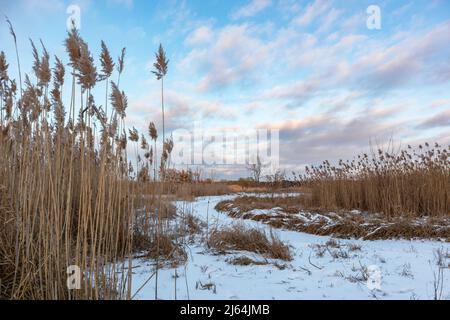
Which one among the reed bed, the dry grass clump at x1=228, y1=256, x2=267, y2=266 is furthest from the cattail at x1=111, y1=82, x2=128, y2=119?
the dry grass clump at x1=228, y1=256, x2=267, y2=266

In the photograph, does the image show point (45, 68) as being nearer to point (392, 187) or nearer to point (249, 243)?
point (249, 243)

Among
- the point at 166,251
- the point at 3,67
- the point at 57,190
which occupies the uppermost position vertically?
the point at 3,67

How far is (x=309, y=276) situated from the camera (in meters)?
2.77

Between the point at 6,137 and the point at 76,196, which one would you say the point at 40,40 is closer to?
the point at 6,137

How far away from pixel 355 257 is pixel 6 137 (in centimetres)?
355

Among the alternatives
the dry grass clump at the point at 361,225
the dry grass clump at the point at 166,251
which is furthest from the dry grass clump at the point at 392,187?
the dry grass clump at the point at 166,251

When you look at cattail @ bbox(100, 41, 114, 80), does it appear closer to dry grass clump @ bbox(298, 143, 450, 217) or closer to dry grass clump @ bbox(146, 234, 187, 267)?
Answer: dry grass clump @ bbox(146, 234, 187, 267)

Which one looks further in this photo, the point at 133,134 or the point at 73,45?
the point at 133,134

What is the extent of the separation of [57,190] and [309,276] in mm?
2057

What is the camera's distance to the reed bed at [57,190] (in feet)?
5.97

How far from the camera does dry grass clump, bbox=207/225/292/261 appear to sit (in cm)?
338

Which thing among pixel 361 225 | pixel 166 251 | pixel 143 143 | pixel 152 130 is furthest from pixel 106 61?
pixel 361 225
